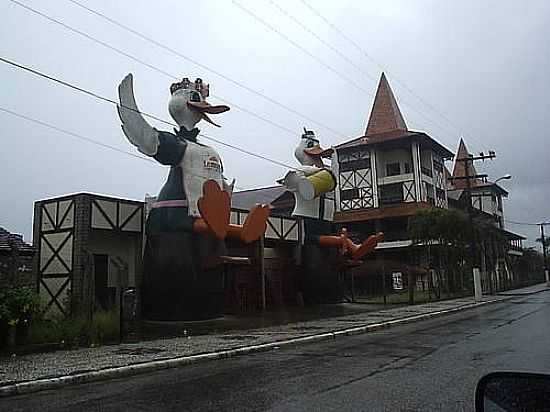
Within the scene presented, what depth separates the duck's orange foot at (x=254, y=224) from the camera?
19.6 metres

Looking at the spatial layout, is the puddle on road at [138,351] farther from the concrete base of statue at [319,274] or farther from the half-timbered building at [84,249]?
the concrete base of statue at [319,274]

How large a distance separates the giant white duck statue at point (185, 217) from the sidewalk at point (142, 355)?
271cm

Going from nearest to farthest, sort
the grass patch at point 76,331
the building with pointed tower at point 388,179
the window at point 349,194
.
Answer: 1. the grass patch at point 76,331
2. the building with pointed tower at point 388,179
3. the window at point 349,194

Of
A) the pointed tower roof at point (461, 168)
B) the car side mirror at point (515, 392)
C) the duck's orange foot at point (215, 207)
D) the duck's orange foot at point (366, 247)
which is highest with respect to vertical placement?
the pointed tower roof at point (461, 168)

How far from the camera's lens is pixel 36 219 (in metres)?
21.2

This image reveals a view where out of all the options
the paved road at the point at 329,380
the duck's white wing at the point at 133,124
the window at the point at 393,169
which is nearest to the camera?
the paved road at the point at 329,380

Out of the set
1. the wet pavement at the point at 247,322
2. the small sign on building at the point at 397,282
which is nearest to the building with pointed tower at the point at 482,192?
the small sign on building at the point at 397,282

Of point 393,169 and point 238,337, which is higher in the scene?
point 393,169

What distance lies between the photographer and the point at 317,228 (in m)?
26.5

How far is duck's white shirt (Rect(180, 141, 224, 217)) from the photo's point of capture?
1897 centimetres

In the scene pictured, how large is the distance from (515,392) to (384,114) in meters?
58.0

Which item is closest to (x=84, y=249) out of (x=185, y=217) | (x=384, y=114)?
(x=185, y=217)

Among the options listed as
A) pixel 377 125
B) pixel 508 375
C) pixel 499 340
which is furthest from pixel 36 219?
pixel 377 125

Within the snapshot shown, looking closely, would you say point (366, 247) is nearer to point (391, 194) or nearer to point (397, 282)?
point (397, 282)
